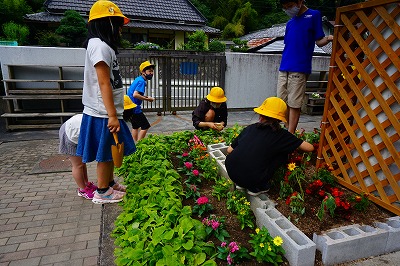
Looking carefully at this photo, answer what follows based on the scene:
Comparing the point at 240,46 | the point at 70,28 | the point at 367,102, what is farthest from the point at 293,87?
the point at 240,46

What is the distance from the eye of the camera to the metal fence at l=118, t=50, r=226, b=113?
782cm

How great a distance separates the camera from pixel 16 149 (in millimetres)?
5031

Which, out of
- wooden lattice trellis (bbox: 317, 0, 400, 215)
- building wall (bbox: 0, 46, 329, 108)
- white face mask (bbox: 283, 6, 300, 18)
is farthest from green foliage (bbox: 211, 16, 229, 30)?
wooden lattice trellis (bbox: 317, 0, 400, 215)

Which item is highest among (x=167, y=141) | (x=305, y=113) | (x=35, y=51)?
(x=35, y=51)

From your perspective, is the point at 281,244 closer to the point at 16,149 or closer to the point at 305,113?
the point at 16,149

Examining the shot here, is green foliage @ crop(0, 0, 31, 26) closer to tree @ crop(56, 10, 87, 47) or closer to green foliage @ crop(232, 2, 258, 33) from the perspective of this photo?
tree @ crop(56, 10, 87, 47)

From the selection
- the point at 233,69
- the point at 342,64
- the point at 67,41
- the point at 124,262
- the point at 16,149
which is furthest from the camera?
the point at 67,41

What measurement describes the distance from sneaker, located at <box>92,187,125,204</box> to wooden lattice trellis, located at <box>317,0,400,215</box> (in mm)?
2366

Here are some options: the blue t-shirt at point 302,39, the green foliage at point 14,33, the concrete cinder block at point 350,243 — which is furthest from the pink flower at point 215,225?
the green foliage at point 14,33

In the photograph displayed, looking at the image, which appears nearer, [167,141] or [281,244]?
[281,244]

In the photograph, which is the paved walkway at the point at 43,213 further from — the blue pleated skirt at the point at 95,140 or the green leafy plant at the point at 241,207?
the green leafy plant at the point at 241,207

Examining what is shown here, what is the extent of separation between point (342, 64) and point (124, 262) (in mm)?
2711

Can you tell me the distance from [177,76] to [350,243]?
683cm

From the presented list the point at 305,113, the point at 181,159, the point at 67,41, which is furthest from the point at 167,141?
the point at 67,41
